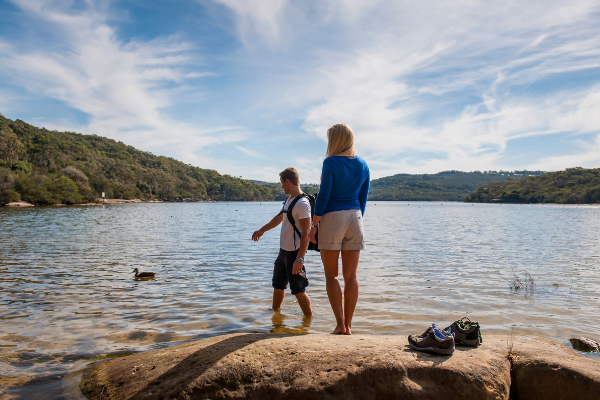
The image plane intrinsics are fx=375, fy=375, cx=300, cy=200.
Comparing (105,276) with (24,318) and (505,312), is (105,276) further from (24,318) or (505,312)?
(505,312)

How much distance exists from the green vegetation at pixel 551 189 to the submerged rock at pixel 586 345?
5449 inches

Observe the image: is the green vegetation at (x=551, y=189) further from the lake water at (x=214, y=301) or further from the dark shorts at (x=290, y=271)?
the dark shorts at (x=290, y=271)

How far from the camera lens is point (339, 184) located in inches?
166

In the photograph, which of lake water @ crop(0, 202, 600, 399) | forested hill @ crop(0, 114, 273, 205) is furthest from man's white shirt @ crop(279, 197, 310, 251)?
forested hill @ crop(0, 114, 273, 205)

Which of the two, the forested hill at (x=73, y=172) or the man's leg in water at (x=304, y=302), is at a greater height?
the forested hill at (x=73, y=172)

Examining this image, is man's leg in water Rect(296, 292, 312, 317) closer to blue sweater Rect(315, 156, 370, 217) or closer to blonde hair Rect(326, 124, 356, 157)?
blue sweater Rect(315, 156, 370, 217)

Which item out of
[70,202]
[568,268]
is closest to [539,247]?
[568,268]

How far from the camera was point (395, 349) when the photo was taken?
3.43 meters

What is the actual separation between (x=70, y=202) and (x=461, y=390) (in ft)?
298

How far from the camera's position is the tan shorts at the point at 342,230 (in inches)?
165

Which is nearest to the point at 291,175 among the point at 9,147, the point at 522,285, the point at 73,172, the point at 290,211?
the point at 290,211

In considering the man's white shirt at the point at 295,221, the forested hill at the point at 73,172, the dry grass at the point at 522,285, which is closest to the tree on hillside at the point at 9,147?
the forested hill at the point at 73,172

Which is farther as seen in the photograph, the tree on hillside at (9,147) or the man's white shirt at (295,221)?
the tree on hillside at (9,147)

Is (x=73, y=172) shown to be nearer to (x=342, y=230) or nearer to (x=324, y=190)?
(x=324, y=190)
